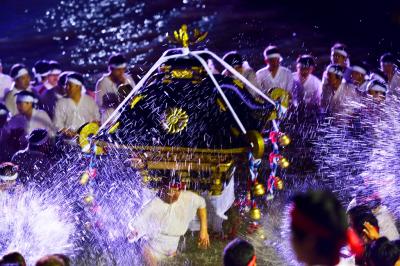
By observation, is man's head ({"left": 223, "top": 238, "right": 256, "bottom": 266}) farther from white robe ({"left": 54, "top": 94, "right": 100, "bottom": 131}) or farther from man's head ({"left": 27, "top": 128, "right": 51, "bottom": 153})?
white robe ({"left": 54, "top": 94, "right": 100, "bottom": 131})

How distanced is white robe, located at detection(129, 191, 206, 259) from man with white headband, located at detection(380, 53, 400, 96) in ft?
9.87

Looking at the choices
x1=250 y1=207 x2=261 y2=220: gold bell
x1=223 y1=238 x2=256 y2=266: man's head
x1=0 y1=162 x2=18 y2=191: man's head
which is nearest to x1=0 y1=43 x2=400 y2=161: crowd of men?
x1=0 y1=162 x2=18 y2=191: man's head

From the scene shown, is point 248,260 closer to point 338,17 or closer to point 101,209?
point 101,209

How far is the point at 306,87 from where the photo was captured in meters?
6.97

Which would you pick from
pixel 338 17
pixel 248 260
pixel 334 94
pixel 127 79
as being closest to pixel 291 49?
pixel 338 17

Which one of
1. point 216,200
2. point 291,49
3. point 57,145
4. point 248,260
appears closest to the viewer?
point 248,260

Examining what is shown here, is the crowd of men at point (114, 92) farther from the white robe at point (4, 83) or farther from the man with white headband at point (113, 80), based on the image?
the white robe at point (4, 83)

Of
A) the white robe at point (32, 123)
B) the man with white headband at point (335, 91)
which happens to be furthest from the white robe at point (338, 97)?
the white robe at point (32, 123)

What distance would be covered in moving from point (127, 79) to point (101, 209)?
1.95 m

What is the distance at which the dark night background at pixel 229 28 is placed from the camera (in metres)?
8.59

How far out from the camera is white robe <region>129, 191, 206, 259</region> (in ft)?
15.0

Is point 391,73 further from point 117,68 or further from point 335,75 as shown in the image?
point 117,68

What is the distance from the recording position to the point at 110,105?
22.5ft

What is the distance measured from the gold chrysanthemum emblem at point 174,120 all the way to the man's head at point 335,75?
2.19m
